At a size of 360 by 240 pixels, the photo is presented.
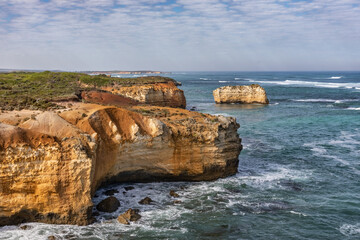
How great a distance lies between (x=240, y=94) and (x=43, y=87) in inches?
1895

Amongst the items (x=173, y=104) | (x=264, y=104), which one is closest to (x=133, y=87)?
(x=173, y=104)

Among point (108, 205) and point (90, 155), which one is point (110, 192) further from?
point (90, 155)

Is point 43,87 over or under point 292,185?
over

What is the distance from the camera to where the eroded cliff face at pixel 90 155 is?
18.8 meters

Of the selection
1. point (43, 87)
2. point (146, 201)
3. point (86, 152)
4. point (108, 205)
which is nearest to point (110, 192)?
point (108, 205)

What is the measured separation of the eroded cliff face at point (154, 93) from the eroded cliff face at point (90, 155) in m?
22.6

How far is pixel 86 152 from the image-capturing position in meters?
19.4

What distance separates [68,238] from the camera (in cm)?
1812

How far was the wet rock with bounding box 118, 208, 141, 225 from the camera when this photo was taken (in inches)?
793

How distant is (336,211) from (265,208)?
4556mm

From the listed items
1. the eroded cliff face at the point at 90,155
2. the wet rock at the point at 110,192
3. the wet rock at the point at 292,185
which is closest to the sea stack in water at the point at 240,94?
the eroded cliff face at the point at 90,155

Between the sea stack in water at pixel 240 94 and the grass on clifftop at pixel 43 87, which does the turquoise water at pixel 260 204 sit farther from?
the sea stack in water at pixel 240 94

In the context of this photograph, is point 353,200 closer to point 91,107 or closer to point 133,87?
point 91,107

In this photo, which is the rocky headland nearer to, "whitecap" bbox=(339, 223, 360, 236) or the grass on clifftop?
the grass on clifftop
